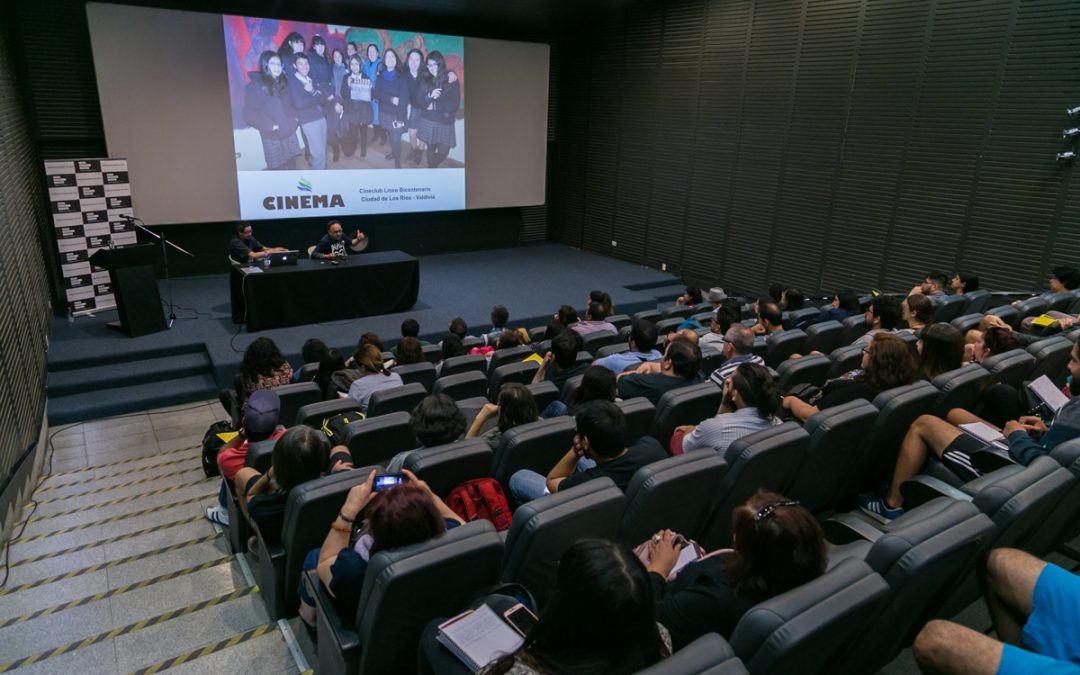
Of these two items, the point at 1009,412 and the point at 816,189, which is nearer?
the point at 1009,412

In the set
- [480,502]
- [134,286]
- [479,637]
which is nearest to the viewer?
[479,637]

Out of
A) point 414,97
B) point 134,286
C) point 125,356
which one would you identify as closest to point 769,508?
point 125,356

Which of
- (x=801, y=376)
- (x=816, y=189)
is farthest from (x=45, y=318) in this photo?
(x=816, y=189)

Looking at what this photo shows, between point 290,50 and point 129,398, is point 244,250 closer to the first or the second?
point 129,398

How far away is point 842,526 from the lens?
103 inches

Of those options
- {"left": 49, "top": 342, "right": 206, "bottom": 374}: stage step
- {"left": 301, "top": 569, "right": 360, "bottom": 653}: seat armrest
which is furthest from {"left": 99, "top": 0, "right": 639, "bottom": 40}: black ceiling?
{"left": 301, "top": 569, "right": 360, "bottom": 653}: seat armrest

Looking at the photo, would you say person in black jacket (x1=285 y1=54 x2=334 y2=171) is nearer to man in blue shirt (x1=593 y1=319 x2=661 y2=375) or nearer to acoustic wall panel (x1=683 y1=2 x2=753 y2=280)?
acoustic wall panel (x1=683 y1=2 x2=753 y2=280)

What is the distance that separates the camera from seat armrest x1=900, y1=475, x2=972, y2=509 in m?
2.53

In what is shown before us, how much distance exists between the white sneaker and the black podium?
163 inches

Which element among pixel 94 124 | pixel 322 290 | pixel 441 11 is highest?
pixel 441 11

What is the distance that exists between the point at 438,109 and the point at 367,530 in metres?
9.37

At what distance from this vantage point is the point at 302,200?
31.2 feet

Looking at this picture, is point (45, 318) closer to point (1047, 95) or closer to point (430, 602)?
point (430, 602)

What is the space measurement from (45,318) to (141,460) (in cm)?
314
